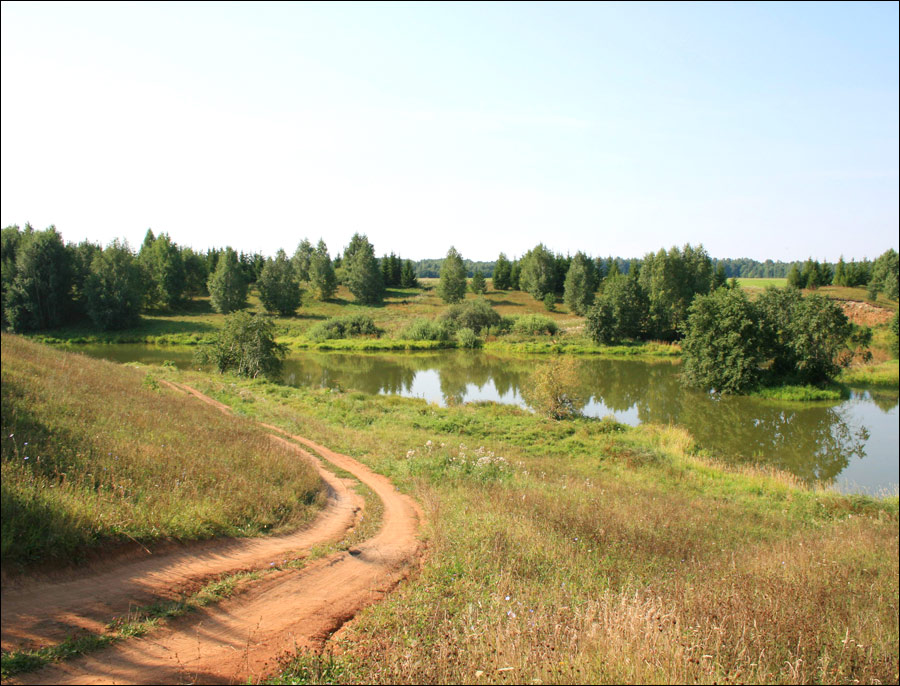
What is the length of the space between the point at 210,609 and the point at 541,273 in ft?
289

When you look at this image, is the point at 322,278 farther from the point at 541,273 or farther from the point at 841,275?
the point at 841,275

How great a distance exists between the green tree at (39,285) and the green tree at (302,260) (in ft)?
144

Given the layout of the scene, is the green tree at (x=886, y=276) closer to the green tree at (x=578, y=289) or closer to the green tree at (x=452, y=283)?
the green tree at (x=578, y=289)

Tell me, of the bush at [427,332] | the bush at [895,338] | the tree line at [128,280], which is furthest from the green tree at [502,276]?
the bush at [895,338]

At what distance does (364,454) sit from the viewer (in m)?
14.6

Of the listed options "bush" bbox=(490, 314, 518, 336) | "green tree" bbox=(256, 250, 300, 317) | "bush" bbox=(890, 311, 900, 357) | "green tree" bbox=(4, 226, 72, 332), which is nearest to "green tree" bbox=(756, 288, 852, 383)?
"bush" bbox=(890, 311, 900, 357)

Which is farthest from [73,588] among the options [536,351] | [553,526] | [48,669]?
[536,351]

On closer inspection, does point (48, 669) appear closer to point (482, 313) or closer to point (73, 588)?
point (73, 588)

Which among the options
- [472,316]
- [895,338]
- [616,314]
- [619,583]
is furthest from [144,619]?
[895,338]

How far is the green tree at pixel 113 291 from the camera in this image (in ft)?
164

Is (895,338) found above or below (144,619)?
above

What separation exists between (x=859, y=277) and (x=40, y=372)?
10809cm

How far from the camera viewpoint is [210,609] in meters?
4.94

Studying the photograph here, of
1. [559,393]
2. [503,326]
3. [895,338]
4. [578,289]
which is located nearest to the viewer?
[559,393]
